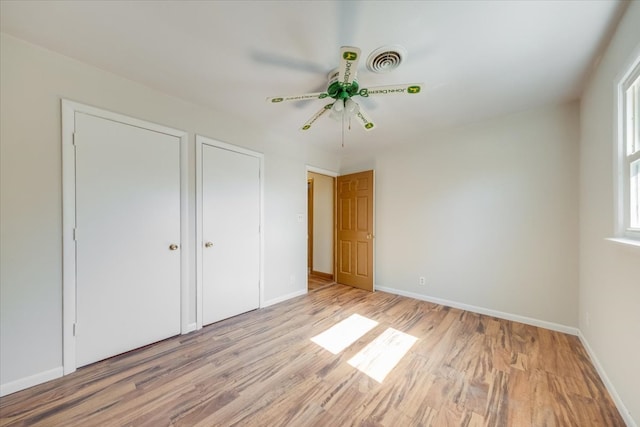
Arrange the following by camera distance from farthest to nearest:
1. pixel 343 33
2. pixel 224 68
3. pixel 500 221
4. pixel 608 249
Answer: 1. pixel 500 221
2. pixel 224 68
3. pixel 608 249
4. pixel 343 33

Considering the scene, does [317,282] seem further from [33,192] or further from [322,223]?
[33,192]

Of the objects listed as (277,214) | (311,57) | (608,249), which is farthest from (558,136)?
(277,214)

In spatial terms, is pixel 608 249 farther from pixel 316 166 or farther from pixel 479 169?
pixel 316 166

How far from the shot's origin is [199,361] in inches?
76.9

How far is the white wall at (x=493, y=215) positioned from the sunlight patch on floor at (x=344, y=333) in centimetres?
125

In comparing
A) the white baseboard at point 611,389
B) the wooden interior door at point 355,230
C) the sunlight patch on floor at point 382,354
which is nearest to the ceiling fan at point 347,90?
the wooden interior door at point 355,230

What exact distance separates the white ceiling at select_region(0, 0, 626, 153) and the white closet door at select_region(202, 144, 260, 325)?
778 millimetres

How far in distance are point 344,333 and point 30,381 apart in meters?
2.42

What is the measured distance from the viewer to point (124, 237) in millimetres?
2043

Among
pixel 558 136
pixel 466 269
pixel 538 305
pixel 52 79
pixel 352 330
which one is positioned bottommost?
pixel 352 330

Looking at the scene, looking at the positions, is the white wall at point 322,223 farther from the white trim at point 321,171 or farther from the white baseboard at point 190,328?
the white baseboard at point 190,328

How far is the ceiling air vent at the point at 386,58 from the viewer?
159 cm

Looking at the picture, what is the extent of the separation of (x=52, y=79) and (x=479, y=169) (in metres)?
4.19

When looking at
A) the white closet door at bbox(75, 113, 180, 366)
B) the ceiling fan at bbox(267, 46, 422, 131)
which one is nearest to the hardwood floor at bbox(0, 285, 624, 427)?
the white closet door at bbox(75, 113, 180, 366)
